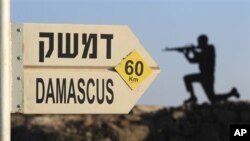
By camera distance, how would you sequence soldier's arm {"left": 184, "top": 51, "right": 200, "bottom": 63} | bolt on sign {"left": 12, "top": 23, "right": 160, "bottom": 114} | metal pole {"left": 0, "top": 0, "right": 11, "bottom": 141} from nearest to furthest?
metal pole {"left": 0, "top": 0, "right": 11, "bottom": 141} < bolt on sign {"left": 12, "top": 23, "right": 160, "bottom": 114} < soldier's arm {"left": 184, "top": 51, "right": 200, "bottom": 63}

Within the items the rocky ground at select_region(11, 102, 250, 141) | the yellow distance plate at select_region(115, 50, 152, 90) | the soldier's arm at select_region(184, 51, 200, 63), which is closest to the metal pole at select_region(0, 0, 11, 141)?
the yellow distance plate at select_region(115, 50, 152, 90)

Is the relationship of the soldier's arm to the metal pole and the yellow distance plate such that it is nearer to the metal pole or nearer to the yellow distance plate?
the yellow distance plate

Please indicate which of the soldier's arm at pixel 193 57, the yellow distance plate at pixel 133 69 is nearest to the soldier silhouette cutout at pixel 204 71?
the soldier's arm at pixel 193 57

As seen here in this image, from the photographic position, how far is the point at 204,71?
10688 millimetres

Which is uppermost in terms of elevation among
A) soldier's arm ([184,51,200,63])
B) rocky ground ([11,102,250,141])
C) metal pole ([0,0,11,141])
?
soldier's arm ([184,51,200,63])

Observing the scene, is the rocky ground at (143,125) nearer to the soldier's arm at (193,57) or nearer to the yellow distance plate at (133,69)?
the soldier's arm at (193,57)

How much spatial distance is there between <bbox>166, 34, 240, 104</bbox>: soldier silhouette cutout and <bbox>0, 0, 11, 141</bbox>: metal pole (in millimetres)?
8145

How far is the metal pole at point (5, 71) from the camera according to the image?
5.25 ft

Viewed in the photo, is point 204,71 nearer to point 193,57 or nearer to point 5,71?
point 193,57

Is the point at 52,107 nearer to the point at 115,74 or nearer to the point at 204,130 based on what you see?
the point at 115,74

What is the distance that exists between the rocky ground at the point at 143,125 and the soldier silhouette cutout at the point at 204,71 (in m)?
0.32

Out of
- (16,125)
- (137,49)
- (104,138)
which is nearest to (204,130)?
(104,138)

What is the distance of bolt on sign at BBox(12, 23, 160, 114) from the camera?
1846mm

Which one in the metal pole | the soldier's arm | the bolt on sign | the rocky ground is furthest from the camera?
the soldier's arm
